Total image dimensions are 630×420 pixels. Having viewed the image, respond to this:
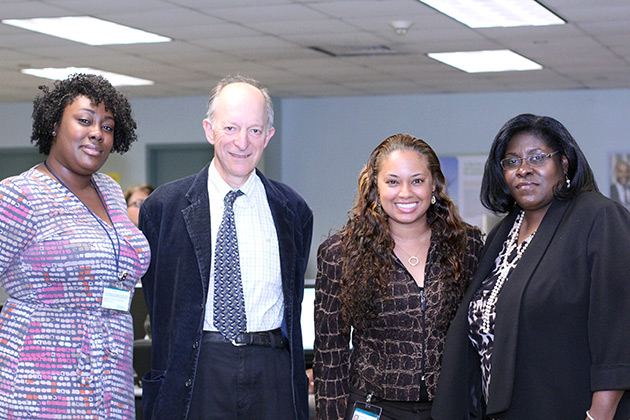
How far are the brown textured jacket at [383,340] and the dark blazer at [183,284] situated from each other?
0.27 ft

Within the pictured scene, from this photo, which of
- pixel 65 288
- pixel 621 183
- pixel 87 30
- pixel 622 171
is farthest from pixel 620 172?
pixel 65 288

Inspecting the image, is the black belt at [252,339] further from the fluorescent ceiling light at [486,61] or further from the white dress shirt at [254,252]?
the fluorescent ceiling light at [486,61]

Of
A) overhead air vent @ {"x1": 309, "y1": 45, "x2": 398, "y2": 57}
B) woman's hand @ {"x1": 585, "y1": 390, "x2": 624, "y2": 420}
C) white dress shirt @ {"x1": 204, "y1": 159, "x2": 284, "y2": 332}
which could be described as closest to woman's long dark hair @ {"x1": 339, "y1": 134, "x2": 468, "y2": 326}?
white dress shirt @ {"x1": 204, "y1": 159, "x2": 284, "y2": 332}

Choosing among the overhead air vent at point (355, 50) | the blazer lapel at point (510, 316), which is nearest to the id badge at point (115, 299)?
the blazer lapel at point (510, 316)

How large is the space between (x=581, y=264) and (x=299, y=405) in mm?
959

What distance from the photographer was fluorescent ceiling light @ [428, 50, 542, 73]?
8.36 metres

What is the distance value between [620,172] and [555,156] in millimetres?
8703

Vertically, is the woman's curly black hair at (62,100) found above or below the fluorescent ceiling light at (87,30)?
below

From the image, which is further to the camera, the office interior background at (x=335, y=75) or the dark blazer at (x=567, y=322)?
the office interior background at (x=335, y=75)

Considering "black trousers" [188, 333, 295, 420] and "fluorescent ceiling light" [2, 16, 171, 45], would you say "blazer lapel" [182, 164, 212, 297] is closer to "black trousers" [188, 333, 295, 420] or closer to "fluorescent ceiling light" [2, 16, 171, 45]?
"black trousers" [188, 333, 295, 420]

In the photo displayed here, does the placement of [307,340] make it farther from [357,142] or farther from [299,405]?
[357,142]

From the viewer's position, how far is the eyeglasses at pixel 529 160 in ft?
8.61

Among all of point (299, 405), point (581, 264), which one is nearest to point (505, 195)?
point (581, 264)

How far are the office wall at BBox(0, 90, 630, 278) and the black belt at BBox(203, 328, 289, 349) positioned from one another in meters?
8.82
